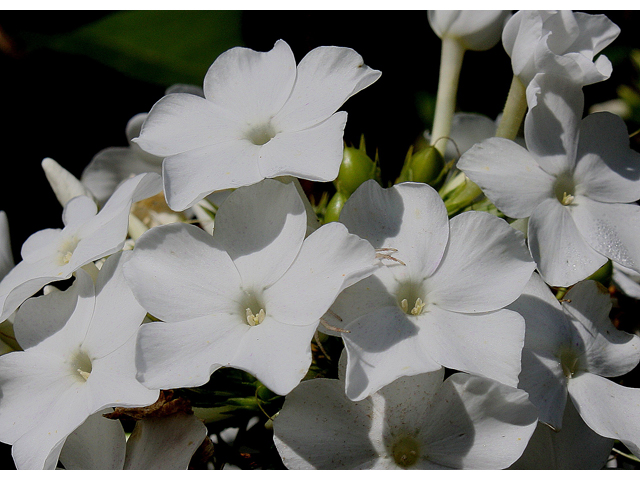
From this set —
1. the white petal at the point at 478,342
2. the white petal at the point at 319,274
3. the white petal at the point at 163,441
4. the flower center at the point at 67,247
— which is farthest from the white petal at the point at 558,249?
the flower center at the point at 67,247

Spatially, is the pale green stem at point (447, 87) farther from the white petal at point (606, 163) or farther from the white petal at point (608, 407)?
the white petal at point (608, 407)

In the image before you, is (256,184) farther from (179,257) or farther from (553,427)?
(553,427)

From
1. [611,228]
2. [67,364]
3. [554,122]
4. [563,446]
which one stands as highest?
[554,122]

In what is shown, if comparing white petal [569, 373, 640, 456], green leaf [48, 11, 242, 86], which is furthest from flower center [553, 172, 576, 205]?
green leaf [48, 11, 242, 86]

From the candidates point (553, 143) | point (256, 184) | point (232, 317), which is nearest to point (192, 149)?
point (256, 184)

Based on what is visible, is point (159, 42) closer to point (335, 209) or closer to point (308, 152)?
point (335, 209)

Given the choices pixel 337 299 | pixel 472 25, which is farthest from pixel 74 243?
pixel 472 25
